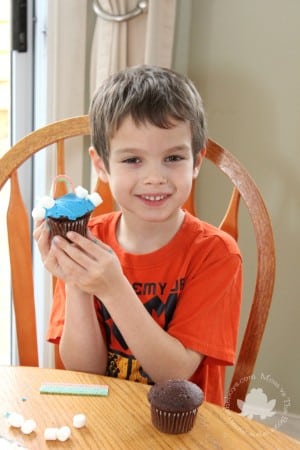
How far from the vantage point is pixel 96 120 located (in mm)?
1211

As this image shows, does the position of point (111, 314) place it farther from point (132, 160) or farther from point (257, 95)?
point (257, 95)

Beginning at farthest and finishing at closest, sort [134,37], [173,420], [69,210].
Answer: [134,37] < [69,210] < [173,420]

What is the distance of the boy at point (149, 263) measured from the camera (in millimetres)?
1101

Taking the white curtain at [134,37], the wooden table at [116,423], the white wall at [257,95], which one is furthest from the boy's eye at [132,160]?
the white wall at [257,95]

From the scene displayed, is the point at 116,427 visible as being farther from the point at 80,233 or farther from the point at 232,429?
the point at 80,233

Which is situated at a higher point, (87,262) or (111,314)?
(87,262)

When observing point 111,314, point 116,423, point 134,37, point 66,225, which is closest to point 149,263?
point 111,314

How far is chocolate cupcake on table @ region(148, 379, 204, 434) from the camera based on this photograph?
0.86 meters

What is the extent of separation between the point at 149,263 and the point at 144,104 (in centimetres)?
31

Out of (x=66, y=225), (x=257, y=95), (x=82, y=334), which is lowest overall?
(x=82, y=334)

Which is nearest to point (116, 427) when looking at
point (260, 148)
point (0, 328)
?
point (260, 148)

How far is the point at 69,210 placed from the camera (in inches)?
39.0

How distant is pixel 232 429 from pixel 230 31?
1241 mm

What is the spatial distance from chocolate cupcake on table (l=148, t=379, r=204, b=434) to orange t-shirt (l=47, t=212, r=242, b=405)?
23cm
